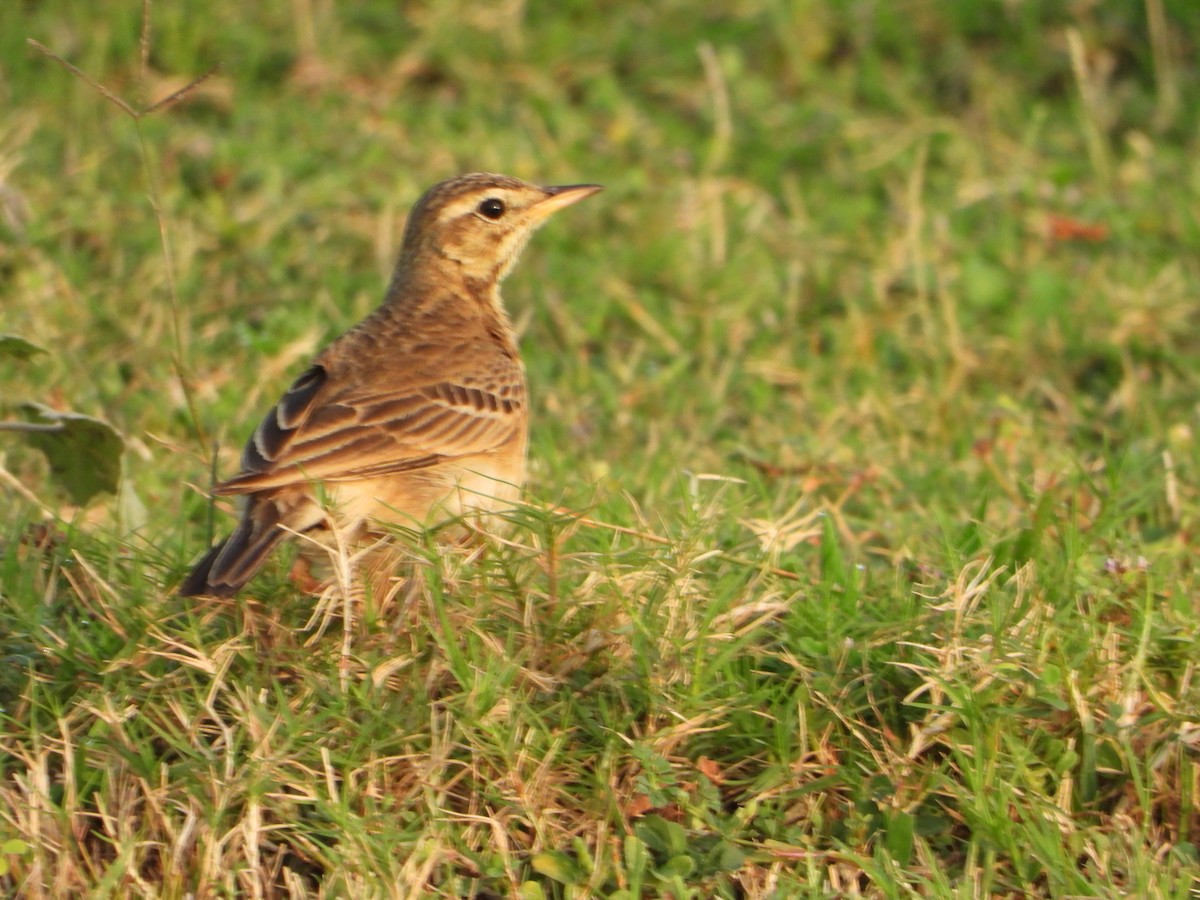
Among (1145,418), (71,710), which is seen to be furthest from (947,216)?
(71,710)

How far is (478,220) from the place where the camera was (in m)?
5.77

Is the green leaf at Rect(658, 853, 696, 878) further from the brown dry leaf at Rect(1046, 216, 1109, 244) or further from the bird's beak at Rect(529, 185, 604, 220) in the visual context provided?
the brown dry leaf at Rect(1046, 216, 1109, 244)

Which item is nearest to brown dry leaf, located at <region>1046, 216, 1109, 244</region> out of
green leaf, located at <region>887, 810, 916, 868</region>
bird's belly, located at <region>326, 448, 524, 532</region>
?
bird's belly, located at <region>326, 448, 524, 532</region>

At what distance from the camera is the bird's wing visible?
456 centimetres

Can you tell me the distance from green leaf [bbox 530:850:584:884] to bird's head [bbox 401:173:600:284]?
8.23ft

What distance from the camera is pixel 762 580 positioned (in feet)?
15.0

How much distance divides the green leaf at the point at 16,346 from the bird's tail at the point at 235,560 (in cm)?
88

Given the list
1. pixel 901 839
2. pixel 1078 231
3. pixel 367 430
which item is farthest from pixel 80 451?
pixel 1078 231

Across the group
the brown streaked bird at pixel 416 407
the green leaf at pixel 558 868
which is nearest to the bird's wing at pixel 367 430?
the brown streaked bird at pixel 416 407

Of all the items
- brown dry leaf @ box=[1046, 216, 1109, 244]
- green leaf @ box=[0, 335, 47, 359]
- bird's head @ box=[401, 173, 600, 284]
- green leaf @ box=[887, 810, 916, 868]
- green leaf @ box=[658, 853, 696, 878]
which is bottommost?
brown dry leaf @ box=[1046, 216, 1109, 244]

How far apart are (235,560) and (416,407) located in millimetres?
958

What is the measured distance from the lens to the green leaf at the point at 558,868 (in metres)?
3.82

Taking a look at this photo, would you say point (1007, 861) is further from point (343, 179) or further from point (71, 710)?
point (343, 179)

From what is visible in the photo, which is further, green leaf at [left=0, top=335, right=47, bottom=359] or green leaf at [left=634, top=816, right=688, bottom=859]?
green leaf at [left=0, top=335, right=47, bottom=359]
